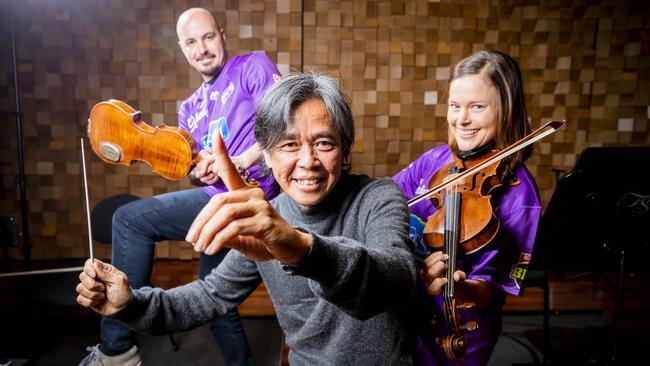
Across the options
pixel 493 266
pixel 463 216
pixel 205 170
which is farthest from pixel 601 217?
pixel 205 170

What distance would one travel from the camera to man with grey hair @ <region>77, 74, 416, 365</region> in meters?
0.86

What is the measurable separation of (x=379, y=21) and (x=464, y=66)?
2.39m

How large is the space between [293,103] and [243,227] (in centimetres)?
49

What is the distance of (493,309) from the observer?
141 cm

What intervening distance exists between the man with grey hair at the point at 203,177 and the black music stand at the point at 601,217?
3.73 feet

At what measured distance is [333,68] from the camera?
367cm

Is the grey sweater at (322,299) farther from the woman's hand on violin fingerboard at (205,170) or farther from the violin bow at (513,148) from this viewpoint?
the woman's hand on violin fingerboard at (205,170)

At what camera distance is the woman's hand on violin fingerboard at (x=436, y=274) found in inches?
45.9

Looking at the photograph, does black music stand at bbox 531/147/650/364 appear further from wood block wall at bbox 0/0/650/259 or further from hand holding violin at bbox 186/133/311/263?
wood block wall at bbox 0/0/650/259

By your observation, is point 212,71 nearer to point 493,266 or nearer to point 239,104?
point 239,104

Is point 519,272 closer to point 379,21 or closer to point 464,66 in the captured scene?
point 464,66

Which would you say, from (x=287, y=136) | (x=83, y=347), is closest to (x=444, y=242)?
(x=287, y=136)

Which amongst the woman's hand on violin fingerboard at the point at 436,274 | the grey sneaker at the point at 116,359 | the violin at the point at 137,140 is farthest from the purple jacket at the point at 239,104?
the woman's hand on violin fingerboard at the point at 436,274

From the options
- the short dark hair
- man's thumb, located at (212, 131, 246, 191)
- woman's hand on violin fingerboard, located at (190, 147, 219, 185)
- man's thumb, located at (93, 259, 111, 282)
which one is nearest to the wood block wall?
woman's hand on violin fingerboard, located at (190, 147, 219, 185)
